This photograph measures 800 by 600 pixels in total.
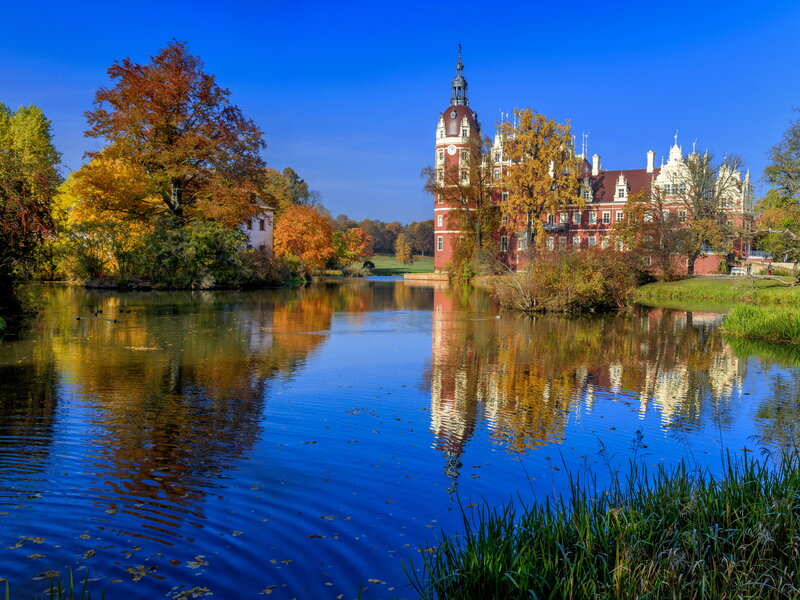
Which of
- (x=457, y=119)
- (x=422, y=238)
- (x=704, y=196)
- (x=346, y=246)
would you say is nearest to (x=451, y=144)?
(x=457, y=119)

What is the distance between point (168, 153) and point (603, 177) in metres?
50.2

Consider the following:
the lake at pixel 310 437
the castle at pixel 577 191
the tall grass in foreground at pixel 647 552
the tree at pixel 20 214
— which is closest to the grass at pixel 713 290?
the lake at pixel 310 437

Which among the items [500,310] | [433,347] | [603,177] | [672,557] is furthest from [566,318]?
[603,177]

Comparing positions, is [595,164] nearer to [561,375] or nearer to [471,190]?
[471,190]

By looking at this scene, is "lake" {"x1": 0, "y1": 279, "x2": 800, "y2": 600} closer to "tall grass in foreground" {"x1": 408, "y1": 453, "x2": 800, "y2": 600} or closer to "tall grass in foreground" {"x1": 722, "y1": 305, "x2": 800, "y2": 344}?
"tall grass in foreground" {"x1": 408, "y1": 453, "x2": 800, "y2": 600}

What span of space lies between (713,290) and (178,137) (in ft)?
110

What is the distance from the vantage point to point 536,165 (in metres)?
55.9

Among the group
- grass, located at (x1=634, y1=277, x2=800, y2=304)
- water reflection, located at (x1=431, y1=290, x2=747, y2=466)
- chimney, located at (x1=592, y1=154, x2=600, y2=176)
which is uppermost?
chimney, located at (x1=592, y1=154, x2=600, y2=176)

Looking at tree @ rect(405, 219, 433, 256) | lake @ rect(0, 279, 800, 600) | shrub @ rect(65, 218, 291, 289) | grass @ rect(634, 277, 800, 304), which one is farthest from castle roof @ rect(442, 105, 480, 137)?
tree @ rect(405, 219, 433, 256)

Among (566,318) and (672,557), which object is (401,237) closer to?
(566,318)

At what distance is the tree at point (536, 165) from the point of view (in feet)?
184

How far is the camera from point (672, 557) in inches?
159

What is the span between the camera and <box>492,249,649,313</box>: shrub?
2717 centimetres

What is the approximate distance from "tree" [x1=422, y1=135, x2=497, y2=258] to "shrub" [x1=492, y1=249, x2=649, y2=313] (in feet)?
99.2
